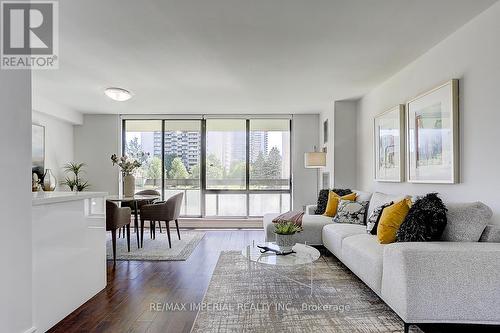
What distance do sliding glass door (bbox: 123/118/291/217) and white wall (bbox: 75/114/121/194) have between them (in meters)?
0.30

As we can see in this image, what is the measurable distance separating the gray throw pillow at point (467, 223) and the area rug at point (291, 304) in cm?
74

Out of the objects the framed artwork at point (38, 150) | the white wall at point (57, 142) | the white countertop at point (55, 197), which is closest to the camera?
the white countertop at point (55, 197)

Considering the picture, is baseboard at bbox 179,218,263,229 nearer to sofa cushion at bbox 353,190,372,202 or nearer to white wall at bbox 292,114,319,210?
white wall at bbox 292,114,319,210

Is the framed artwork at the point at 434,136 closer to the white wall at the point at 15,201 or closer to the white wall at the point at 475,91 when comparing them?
the white wall at the point at 475,91

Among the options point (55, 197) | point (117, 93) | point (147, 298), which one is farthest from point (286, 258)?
point (117, 93)

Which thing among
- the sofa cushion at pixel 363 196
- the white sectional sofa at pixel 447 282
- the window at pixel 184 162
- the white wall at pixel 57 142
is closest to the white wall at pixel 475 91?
the white sectional sofa at pixel 447 282

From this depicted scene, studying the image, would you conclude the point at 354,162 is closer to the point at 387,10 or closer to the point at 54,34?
the point at 387,10

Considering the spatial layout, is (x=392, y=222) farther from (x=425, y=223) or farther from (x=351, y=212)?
(x=351, y=212)

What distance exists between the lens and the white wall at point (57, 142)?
21.6ft

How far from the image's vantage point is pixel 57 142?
7059mm

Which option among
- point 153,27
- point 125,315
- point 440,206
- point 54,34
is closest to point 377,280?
point 440,206

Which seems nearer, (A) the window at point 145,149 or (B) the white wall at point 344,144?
(B) the white wall at point 344,144

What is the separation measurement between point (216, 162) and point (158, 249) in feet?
10.1

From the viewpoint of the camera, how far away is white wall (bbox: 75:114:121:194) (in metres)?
7.75
